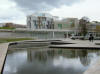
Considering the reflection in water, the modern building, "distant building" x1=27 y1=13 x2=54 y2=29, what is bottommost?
the reflection in water

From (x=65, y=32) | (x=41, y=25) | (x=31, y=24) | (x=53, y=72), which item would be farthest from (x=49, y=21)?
(x=53, y=72)

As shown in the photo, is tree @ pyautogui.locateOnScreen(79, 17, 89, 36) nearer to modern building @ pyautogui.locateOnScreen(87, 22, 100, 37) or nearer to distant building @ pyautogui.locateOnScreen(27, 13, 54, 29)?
modern building @ pyautogui.locateOnScreen(87, 22, 100, 37)

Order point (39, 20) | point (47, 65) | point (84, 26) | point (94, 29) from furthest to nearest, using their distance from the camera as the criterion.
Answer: point (39, 20) < point (94, 29) < point (84, 26) < point (47, 65)

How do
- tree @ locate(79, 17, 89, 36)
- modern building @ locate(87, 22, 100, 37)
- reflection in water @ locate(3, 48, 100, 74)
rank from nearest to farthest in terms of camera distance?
reflection in water @ locate(3, 48, 100, 74) < tree @ locate(79, 17, 89, 36) < modern building @ locate(87, 22, 100, 37)

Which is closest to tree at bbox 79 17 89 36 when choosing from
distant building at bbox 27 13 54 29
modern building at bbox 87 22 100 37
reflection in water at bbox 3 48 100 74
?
modern building at bbox 87 22 100 37

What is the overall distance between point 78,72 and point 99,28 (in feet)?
161

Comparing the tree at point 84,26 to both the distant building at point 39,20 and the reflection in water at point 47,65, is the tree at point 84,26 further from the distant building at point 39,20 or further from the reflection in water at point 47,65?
the reflection in water at point 47,65

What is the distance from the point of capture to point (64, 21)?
66562mm

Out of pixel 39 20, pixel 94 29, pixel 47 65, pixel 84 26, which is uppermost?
pixel 39 20

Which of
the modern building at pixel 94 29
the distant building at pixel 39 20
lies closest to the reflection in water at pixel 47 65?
the modern building at pixel 94 29

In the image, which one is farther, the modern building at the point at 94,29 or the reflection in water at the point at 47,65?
the modern building at the point at 94,29

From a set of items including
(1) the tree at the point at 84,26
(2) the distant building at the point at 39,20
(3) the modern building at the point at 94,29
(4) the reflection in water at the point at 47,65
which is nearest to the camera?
(4) the reflection in water at the point at 47,65

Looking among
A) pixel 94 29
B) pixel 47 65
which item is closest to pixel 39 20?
pixel 94 29

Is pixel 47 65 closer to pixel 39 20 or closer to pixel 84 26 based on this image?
pixel 84 26
